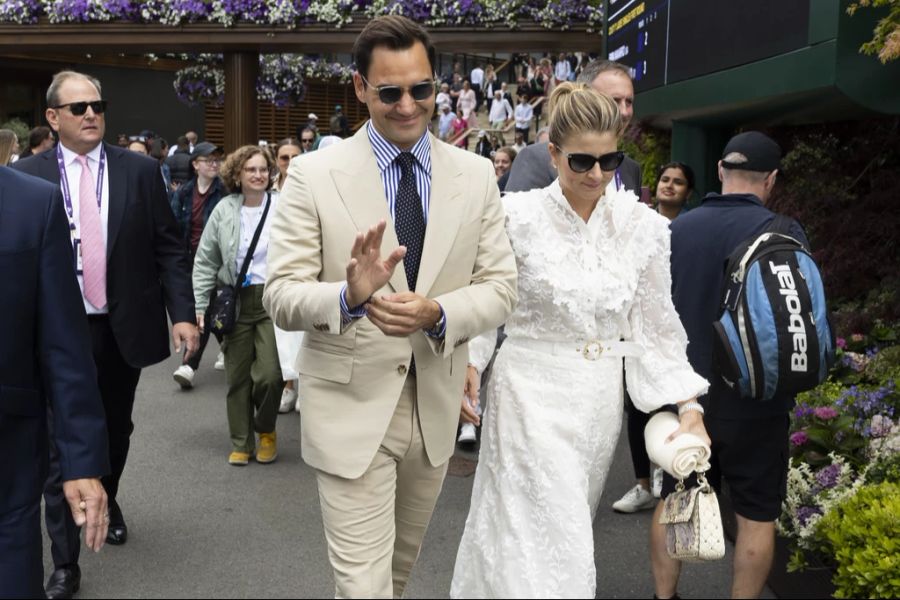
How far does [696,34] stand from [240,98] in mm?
8817

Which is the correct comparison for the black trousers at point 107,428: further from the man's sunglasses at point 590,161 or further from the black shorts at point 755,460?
the black shorts at point 755,460

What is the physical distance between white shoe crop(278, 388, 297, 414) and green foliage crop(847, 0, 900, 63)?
5.24 metres

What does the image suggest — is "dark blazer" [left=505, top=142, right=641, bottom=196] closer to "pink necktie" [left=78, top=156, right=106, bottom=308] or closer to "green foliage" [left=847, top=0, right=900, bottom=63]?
"green foliage" [left=847, top=0, right=900, bottom=63]

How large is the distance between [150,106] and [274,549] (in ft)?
86.4

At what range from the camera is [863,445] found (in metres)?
5.05

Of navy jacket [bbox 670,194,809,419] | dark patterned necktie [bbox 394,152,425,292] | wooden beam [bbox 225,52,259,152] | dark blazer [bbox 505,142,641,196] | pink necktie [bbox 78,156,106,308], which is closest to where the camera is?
dark patterned necktie [bbox 394,152,425,292]

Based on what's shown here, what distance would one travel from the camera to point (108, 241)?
4.96m

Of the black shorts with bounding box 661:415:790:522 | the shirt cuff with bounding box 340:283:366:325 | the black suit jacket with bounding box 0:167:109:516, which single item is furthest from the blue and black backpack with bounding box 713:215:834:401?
the black suit jacket with bounding box 0:167:109:516

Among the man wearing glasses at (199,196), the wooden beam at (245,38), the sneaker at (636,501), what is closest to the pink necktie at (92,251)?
the sneaker at (636,501)

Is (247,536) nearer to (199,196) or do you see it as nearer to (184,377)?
(184,377)

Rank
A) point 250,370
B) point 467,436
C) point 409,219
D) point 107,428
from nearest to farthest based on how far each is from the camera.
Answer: point 409,219 → point 107,428 → point 250,370 → point 467,436

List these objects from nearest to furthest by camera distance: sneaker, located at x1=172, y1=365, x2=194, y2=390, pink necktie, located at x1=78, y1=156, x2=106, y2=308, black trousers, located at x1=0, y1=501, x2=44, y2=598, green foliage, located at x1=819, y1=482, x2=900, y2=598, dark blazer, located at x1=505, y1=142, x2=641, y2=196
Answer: black trousers, located at x1=0, y1=501, x2=44, y2=598 < green foliage, located at x1=819, y1=482, x2=900, y2=598 < pink necktie, located at x1=78, y1=156, x2=106, y2=308 < dark blazer, located at x1=505, y1=142, x2=641, y2=196 < sneaker, located at x1=172, y1=365, x2=194, y2=390

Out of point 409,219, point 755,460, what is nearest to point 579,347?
point 409,219

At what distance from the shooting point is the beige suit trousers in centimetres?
311
